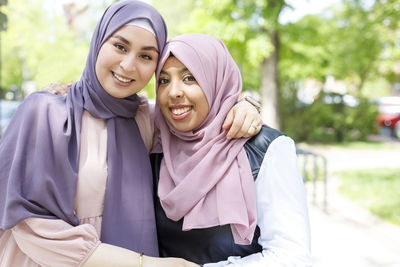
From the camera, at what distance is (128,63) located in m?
1.82

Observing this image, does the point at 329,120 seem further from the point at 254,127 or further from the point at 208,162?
the point at 208,162

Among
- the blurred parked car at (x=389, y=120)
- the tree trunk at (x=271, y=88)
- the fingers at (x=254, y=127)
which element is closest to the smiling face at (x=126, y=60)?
the fingers at (x=254, y=127)

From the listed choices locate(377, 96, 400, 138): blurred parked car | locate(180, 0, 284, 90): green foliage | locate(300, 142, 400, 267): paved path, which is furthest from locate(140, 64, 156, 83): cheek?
locate(377, 96, 400, 138): blurred parked car

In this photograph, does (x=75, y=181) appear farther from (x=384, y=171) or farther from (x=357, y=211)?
(x=384, y=171)

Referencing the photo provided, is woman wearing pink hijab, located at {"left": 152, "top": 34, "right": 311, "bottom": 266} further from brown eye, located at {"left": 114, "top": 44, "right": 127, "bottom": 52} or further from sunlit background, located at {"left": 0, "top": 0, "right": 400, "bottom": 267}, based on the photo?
sunlit background, located at {"left": 0, "top": 0, "right": 400, "bottom": 267}

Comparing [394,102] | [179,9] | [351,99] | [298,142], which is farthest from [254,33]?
[179,9]

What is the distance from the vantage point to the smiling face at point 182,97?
6.28 feet

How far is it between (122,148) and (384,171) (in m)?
9.17

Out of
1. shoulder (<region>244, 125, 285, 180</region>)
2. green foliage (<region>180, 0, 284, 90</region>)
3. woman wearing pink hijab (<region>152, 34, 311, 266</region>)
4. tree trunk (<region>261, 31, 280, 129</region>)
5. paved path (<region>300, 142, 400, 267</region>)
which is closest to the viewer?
woman wearing pink hijab (<region>152, 34, 311, 266</region>)

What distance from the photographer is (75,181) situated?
1.71 m

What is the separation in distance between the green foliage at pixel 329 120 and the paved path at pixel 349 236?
711cm

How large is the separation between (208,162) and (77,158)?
2.06ft

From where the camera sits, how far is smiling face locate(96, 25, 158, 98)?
184 cm

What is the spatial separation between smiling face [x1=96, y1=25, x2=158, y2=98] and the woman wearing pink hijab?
0.32ft
